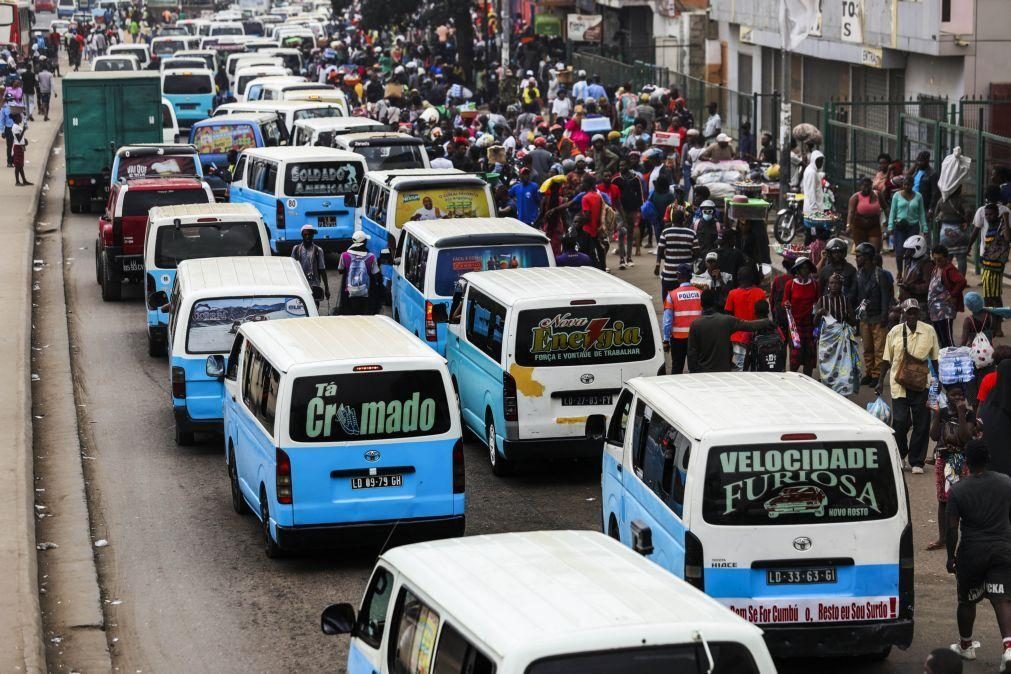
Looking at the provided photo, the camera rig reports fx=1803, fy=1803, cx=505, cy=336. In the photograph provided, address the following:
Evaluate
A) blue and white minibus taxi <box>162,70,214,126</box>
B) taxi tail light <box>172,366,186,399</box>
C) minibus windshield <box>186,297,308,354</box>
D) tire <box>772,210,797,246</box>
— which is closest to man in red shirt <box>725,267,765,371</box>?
minibus windshield <box>186,297,308,354</box>

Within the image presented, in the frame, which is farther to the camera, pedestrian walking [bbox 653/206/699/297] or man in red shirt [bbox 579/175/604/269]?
man in red shirt [bbox 579/175/604/269]

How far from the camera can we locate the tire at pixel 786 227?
2869 cm

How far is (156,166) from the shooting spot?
3038cm

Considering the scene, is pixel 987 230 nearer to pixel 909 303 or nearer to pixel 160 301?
pixel 909 303

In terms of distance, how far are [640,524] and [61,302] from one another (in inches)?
701

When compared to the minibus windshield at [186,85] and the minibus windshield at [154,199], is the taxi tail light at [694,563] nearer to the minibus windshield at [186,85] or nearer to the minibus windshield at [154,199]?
the minibus windshield at [154,199]

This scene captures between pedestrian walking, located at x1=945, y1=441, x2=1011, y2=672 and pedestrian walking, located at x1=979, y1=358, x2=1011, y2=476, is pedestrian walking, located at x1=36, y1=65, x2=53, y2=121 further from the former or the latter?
pedestrian walking, located at x1=945, y1=441, x2=1011, y2=672

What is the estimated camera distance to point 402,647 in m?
7.82

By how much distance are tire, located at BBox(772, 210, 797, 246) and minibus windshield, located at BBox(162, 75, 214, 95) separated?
24136 mm

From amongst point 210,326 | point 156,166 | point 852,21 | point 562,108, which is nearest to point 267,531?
point 210,326

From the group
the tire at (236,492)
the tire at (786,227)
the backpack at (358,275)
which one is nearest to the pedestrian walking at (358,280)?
the backpack at (358,275)

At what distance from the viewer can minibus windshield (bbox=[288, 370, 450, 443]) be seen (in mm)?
13086

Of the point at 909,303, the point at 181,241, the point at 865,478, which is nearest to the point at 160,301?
the point at 181,241

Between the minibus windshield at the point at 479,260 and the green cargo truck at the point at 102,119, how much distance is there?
1907 cm
